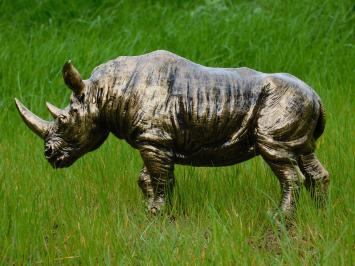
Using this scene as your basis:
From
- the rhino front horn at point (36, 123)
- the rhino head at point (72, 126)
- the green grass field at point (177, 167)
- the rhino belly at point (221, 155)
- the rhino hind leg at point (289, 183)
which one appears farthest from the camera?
the rhino front horn at point (36, 123)

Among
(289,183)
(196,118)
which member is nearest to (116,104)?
(196,118)

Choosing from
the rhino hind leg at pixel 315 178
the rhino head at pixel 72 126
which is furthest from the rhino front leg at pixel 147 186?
the rhino hind leg at pixel 315 178

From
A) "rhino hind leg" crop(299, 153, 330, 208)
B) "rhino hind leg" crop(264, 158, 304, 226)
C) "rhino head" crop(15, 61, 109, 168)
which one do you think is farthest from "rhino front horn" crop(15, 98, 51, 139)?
"rhino hind leg" crop(299, 153, 330, 208)

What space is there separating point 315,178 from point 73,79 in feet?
4.25

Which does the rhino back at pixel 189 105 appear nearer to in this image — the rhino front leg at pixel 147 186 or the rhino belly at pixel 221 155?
the rhino belly at pixel 221 155

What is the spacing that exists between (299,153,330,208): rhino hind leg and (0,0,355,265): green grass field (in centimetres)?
6

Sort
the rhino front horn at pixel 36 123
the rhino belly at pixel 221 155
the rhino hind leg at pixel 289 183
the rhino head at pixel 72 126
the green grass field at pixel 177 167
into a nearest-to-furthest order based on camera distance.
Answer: the green grass field at pixel 177 167, the rhino hind leg at pixel 289 183, the rhino belly at pixel 221 155, the rhino head at pixel 72 126, the rhino front horn at pixel 36 123

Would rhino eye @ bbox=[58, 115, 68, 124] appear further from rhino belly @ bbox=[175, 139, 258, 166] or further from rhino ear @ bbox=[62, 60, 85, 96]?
rhino belly @ bbox=[175, 139, 258, 166]

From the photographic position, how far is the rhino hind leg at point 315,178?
3600 millimetres

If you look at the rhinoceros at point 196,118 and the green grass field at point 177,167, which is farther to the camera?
the rhinoceros at point 196,118

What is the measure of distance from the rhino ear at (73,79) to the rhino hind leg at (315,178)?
1.16 metres

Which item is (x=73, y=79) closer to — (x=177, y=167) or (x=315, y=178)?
(x=177, y=167)

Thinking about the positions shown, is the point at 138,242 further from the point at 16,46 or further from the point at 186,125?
the point at 16,46

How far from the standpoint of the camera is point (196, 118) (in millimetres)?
3518
